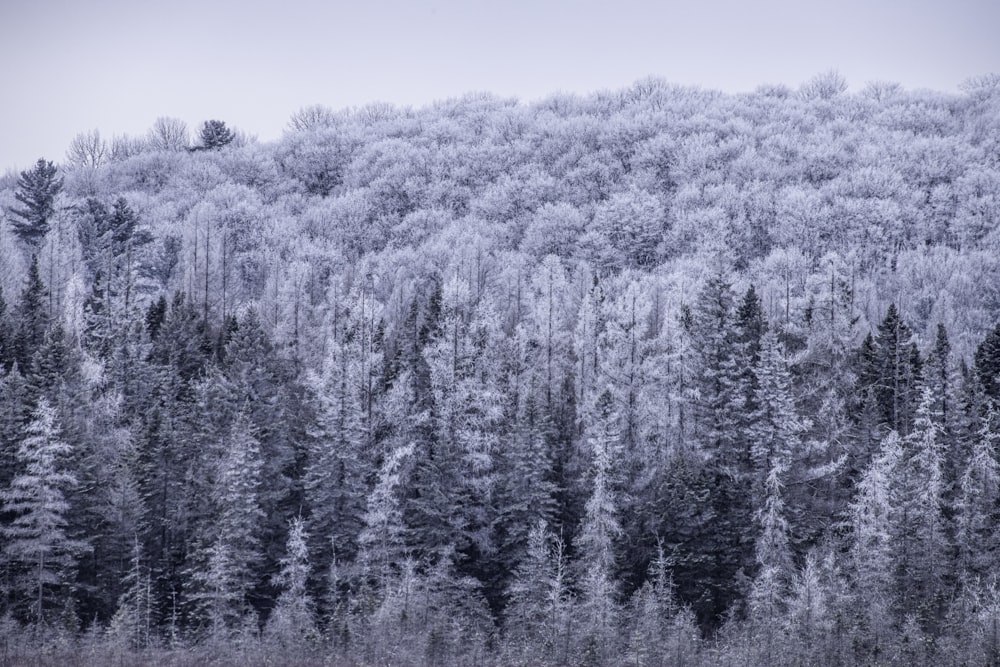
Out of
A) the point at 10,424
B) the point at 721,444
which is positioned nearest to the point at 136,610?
the point at 10,424

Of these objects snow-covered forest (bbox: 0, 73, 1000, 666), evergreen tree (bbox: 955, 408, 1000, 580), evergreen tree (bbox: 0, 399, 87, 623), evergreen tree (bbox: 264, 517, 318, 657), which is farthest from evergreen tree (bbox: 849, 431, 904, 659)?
evergreen tree (bbox: 0, 399, 87, 623)

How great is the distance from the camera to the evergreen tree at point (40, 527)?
37969mm

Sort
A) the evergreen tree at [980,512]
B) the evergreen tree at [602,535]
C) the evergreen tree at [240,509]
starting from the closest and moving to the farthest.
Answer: the evergreen tree at [602,535], the evergreen tree at [980,512], the evergreen tree at [240,509]

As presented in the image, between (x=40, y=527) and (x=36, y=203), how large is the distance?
62284 mm

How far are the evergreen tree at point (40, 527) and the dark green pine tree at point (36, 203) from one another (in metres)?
54.2

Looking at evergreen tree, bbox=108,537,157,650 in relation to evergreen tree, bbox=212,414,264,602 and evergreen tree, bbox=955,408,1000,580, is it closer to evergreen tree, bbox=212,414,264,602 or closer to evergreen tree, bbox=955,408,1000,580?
evergreen tree, bbox=212,414,264,602

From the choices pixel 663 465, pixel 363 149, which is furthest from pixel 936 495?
pixel 363 149

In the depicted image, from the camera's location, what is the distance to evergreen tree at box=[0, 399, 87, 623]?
125 ft

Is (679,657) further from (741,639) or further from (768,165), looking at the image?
(768,165)

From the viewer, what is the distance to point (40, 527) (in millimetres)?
38438

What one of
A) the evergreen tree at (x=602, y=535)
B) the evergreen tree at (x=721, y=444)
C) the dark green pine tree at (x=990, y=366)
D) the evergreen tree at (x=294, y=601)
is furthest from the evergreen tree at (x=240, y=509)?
the dark green pine tree at (x=990, y=366)

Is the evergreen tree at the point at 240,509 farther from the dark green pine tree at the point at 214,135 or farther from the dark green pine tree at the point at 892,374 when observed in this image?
the dark green pine tree at the point at 214,135

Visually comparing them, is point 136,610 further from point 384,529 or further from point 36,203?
point 36,203

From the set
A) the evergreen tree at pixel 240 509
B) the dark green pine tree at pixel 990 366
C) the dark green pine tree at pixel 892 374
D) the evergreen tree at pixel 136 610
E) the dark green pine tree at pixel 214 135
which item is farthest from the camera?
the dark green pine tree at pixel 214 135
